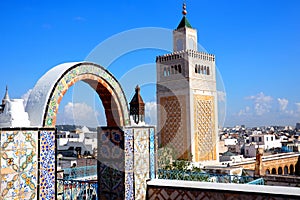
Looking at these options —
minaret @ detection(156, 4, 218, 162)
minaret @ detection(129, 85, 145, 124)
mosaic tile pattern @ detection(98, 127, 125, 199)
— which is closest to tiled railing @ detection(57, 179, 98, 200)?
mosaic tile pattern @ detection(98, 127, 125, 199)

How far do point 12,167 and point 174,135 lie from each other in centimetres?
1008

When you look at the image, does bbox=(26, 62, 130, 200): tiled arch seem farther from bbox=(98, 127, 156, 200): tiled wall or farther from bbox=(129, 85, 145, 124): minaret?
bbox=(129, 85, 145, 124): minaret

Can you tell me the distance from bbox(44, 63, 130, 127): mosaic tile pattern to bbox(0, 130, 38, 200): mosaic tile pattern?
169mm

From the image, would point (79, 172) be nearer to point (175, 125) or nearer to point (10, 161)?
point (10, 161)

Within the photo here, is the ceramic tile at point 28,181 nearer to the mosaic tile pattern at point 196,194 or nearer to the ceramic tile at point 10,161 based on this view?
the ceramic tile at point 10,161

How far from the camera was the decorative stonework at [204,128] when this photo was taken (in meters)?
11.6

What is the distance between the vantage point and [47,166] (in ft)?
6.88

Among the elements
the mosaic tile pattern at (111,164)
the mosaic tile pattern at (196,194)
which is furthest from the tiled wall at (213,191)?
the mosaic tile pattern at (111,164)

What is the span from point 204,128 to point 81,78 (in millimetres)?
9756

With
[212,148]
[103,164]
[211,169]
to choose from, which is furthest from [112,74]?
[212,148]

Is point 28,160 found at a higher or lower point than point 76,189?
higher

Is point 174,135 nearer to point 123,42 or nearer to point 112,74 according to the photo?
point 123,42

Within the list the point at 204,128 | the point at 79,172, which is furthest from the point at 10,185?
the point at 204,128

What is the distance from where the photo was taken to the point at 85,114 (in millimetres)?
2947
